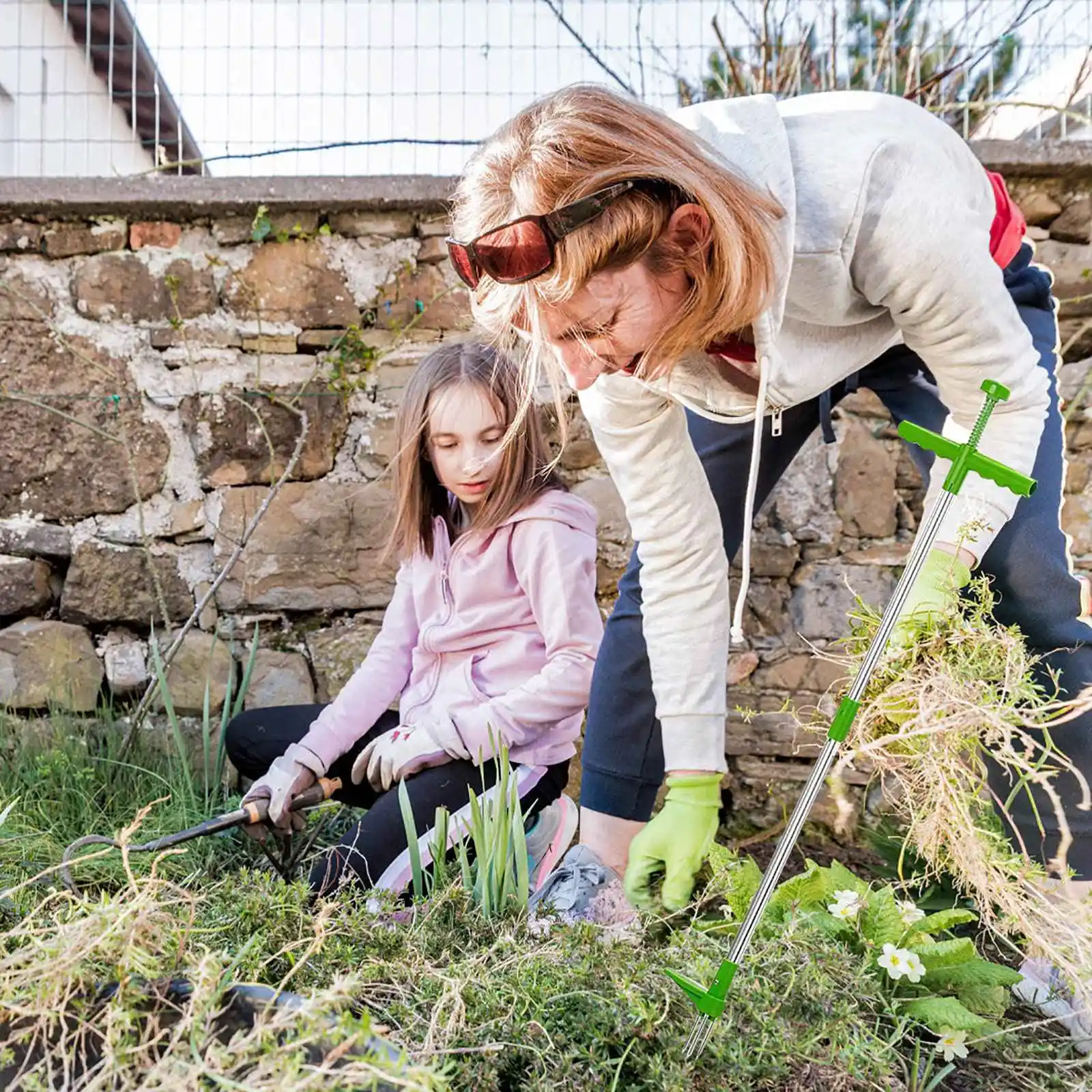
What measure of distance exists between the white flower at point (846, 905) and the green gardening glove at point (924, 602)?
32 centimetres

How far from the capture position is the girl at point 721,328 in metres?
1.12

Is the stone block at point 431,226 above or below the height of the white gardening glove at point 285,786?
above

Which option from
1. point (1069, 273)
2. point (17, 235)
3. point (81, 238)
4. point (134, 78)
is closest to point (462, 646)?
point (81, 238)

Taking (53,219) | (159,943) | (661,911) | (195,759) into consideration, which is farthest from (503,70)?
(159,943)

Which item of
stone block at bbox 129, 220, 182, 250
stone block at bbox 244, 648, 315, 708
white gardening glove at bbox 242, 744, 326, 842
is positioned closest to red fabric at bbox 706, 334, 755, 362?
white gardening glove at bbox 242, 744, 326, 842

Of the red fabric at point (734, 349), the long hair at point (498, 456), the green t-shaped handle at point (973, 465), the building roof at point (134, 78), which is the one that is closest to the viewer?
the green t-shaped handle at point (973, 465)

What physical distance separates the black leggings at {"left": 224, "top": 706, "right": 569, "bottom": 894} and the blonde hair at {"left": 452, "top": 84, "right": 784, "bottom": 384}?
0.75m

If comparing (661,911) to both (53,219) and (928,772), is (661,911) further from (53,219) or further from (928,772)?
(53,219)

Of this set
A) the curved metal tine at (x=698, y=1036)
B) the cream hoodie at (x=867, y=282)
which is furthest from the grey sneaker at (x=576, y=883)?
the curved metal tine at (x=698, y=1036)

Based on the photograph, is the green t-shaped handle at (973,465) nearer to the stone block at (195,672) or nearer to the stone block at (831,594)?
the stone block at (831,594)

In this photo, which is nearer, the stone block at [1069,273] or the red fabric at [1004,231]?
the red fabric at [1004,231]

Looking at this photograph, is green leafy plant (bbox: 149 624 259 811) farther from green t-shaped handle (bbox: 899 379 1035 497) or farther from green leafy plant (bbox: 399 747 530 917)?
green t-shaped handle (bbox: 899 379 1035 497)

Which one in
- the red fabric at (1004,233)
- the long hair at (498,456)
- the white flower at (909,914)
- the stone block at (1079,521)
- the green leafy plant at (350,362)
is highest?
the red fabric at (1004,233)

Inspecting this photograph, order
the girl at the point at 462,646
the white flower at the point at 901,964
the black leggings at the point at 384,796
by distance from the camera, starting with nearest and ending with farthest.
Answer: the white flower at the point at 901,964
the black leggings at the point at 384,796
the girl at the point at 462,646
